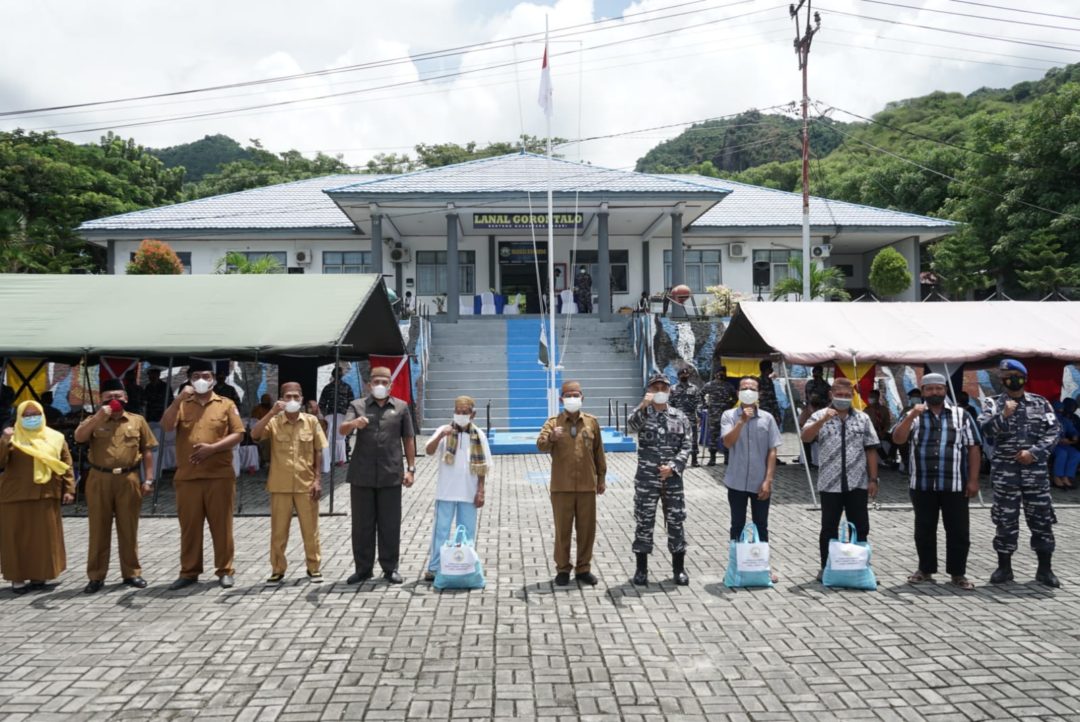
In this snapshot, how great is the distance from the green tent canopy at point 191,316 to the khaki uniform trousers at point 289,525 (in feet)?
9.99

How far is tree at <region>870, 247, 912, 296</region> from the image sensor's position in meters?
24.7

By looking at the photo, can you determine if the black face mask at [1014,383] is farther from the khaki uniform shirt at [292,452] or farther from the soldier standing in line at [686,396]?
the soldier standing in line at [686,396]

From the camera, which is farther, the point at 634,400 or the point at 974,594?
the point at 634,400

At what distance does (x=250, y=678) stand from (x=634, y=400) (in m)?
14.7

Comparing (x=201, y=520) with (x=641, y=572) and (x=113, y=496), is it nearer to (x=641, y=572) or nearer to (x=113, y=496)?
(x=113, y=496)

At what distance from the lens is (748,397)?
659 centimetres

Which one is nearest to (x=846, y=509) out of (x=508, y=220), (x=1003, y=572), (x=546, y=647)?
(x=1003, y=572)

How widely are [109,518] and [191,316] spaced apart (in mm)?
4576

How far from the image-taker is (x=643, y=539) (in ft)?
21.1

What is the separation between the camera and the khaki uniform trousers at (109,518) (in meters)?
6.45

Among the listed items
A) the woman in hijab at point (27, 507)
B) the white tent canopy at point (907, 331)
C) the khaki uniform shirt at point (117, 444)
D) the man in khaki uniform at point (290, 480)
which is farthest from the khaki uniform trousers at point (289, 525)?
the white tent canopy at point (907, 331)

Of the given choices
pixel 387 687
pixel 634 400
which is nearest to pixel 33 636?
pixel 387 687

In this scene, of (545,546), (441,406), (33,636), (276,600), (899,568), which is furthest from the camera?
(441,406)

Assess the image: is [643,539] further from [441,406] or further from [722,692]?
[441,406]
